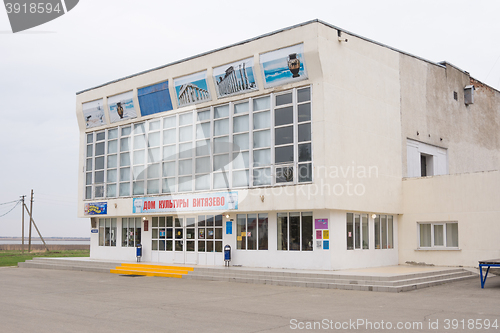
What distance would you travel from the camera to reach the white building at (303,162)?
68.2 feet

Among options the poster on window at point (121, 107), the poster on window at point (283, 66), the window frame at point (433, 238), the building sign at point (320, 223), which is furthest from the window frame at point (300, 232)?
the poster on window at point (121, 107)

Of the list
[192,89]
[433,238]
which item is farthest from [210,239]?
[433,238]

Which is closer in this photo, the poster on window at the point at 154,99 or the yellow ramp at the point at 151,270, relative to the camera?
the yellow ramp at the point at 151,270

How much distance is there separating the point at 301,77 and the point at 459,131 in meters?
12.0

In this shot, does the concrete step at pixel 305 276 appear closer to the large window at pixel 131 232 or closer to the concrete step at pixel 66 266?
the concrete step at pixel 66 266

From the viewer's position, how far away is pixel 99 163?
98.1ft

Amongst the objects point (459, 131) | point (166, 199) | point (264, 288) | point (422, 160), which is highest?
point (459, 131)

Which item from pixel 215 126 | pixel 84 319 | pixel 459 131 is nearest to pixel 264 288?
pixel 84 319

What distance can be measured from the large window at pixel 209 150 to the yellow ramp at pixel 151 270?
3828mm

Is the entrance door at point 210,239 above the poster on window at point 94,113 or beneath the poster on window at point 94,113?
beneath

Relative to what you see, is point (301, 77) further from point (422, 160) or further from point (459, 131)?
point (459, 131)

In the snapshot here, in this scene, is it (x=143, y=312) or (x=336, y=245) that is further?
(x=336, y=245)

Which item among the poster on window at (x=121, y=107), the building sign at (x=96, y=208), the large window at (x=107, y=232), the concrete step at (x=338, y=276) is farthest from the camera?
the large window at (x=107, y=232)

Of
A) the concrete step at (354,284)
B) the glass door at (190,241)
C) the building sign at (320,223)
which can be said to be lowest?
the concrete step at (354,284)
